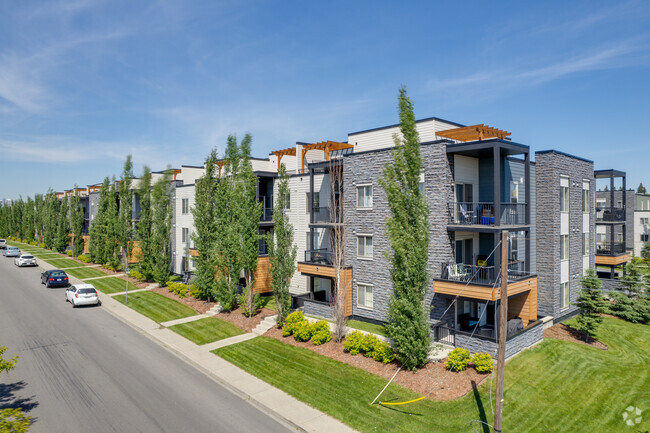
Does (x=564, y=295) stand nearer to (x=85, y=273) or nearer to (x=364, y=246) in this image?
(x=364, y=246)

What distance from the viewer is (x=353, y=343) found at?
19.4m

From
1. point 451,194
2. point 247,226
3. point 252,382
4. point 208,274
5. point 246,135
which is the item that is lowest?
point 252,382

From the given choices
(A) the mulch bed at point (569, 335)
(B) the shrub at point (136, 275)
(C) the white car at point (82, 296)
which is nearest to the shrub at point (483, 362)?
(A) the mulch bed at point (569, 335)

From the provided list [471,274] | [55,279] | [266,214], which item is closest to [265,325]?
[266,214]

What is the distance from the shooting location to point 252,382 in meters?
17.0

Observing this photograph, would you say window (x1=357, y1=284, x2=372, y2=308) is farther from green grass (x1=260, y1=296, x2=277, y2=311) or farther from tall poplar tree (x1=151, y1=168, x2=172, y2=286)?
tall poplar tree (x1=151, y1=168, x2=172, y2=286)

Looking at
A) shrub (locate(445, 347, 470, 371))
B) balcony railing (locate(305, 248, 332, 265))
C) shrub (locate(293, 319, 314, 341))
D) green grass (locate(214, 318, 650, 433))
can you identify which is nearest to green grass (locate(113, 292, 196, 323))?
green grass (locate(214, 318, 650, 433))

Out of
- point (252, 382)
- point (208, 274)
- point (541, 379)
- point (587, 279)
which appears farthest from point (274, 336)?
point (587, 279)

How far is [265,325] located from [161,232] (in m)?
16.2

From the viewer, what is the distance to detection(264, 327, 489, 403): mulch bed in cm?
1541

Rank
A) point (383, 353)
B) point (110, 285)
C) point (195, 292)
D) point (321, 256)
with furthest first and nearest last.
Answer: point (110, 285), point (195, 292), point (321, 256), point (383, 353)

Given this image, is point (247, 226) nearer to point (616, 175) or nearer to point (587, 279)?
point (587, 279)

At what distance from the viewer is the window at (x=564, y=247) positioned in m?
24.8

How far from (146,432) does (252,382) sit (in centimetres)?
488
